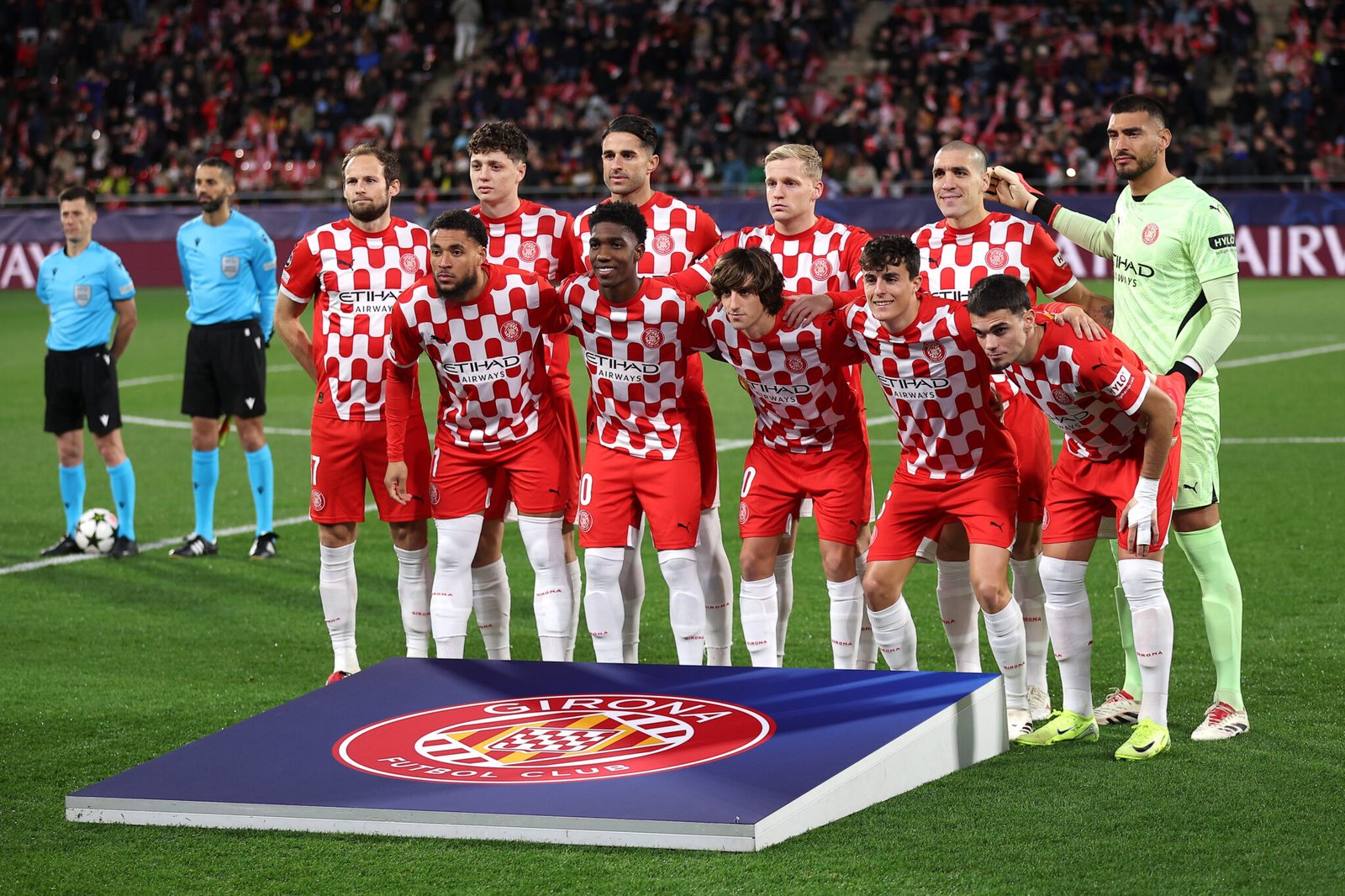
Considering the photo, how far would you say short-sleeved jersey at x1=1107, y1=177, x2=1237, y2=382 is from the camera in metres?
6.07

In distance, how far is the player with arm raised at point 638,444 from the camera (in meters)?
6.30

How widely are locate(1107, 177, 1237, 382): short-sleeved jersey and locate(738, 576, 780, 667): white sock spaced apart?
165 centimetres

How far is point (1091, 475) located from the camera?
5969mm

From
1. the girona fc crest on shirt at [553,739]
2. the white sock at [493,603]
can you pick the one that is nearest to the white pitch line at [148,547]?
the white sock at [493,603]

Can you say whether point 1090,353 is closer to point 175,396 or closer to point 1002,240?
point 1002,240

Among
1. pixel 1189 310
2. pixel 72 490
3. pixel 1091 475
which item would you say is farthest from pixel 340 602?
pixel 72 490

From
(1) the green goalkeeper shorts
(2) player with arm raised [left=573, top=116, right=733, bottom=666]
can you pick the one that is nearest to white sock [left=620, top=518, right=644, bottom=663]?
(2) player with arm raised [left=573, top=116, right=733, bottom=666]

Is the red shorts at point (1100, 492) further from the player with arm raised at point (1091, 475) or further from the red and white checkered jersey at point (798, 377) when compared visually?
the red and white checkered jersey at point (798, 377)

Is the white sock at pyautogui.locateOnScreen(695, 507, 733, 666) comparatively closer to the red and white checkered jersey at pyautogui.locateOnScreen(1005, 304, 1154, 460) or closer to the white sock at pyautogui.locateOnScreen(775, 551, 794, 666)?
the white sock at pyautogui.locateOnScreen(775, 551, 794, 666)

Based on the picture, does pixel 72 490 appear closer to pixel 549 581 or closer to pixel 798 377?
pixel 549 581

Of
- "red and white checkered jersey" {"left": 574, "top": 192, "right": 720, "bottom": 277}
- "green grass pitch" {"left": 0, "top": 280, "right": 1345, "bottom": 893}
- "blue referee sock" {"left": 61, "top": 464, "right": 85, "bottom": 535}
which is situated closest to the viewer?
"green grass pitch" {"left": 0, "top": 280, "right": 1345, "bottom": 893}

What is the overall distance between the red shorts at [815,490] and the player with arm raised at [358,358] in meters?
1.49

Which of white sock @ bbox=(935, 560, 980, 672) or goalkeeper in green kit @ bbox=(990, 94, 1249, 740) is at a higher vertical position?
goalkeeper in green kit @ bbox=(990, 94, 1249, 740)

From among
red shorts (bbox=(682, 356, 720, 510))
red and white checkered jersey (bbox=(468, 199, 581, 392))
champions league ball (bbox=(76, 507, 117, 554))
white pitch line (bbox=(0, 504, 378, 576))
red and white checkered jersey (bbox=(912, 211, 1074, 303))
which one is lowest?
white pitch line (bbox=(0, 504, 378, 576))
